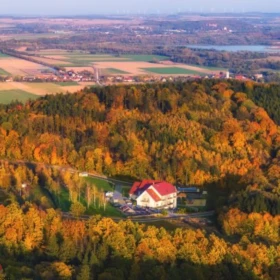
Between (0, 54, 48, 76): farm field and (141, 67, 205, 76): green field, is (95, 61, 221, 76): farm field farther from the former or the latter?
(0, 54, 48, 76): farm field

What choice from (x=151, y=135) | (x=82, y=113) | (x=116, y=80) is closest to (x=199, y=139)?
(x=151, y=135)

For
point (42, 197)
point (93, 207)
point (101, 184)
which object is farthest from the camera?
point (101, 184)

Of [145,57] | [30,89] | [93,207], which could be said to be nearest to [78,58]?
[145,57]

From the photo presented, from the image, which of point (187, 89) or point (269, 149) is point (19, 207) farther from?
point (187, 89)

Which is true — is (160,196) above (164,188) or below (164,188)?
below

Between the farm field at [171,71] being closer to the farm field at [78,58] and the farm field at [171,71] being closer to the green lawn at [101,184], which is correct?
the farm field at [78,58]

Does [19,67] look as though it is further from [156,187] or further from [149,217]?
[149,217]

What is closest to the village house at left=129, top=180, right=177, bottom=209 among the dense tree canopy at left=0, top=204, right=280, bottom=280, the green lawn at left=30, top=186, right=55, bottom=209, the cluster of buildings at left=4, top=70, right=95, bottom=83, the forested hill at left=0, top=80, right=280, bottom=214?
the forested hill at left=0, top=80, right=280, bottom=214
